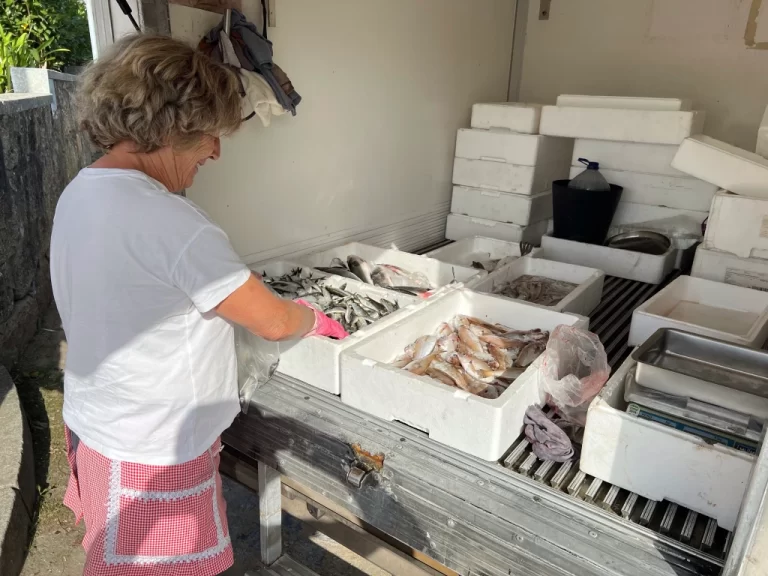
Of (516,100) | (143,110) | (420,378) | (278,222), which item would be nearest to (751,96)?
(516,100)

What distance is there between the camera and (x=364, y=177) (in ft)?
7.86

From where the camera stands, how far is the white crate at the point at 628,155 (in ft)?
8.13

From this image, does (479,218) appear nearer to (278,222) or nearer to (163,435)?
(278,222)

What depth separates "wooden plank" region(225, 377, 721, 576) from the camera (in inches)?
37.8

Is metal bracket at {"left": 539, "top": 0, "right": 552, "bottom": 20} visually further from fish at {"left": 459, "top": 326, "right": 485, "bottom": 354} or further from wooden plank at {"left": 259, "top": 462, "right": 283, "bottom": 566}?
wooden plank at {"left": 259, "top": 462, "right": 283, "bottom": 566}

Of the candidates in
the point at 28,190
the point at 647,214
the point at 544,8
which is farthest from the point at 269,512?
the point at 544,8

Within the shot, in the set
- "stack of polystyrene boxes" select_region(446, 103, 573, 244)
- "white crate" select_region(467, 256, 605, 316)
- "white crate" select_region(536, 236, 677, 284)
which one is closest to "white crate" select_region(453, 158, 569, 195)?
"stack of polystyrene boxes" select_region(446, 103, 573, 244)

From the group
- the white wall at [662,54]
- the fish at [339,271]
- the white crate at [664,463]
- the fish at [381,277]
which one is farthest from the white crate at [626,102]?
the white crate at [664,463]

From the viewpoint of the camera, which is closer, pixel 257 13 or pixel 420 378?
pixel 420 378

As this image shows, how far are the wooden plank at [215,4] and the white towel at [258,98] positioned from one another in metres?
0.20

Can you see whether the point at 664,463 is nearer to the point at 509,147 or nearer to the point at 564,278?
the point at 564,278

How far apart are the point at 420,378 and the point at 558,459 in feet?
1.07

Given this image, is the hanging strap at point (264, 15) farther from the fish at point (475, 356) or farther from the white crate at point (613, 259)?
the white crate at point (613, 259)

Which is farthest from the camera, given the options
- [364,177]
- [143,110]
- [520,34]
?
[520,34]
